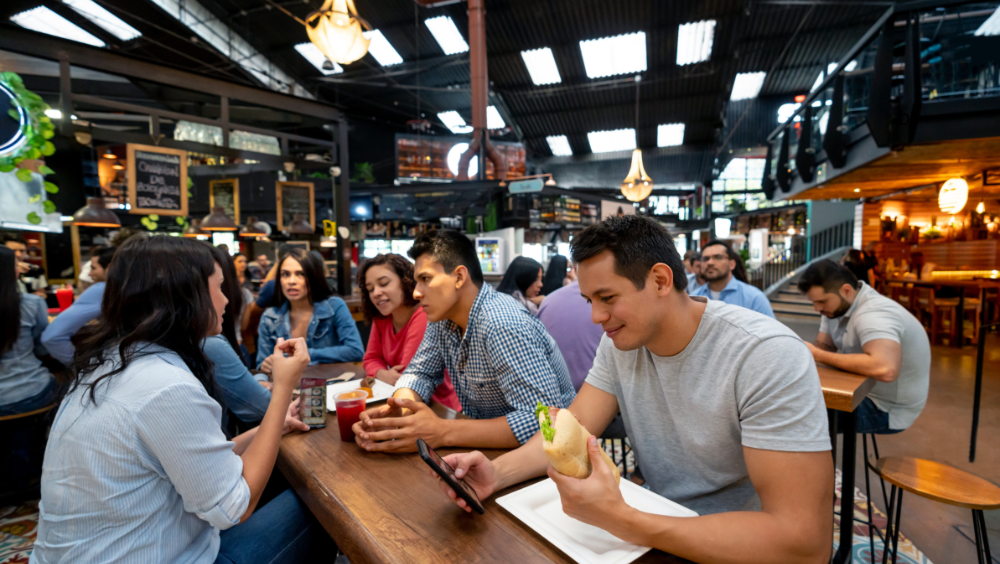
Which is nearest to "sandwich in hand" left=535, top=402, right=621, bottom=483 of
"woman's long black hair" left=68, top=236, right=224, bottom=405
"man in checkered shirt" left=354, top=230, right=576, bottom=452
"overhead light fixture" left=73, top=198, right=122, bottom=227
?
"man in checkered shirt" left=354, top=230, right=576, bottom=452

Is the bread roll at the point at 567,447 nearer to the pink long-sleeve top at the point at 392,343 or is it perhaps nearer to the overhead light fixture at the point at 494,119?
the pink long-sleeve top at the point at 392,343

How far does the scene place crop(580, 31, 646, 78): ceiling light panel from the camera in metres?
8.56

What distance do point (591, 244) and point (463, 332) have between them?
0.90 metres

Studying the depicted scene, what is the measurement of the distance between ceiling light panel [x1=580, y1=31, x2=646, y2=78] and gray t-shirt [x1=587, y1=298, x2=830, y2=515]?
8679 mm

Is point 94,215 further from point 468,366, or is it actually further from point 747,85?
point 747,85

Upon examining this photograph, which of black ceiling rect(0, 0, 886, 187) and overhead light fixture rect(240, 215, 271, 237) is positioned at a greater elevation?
black ceiling rect(0, 0, 886, 187)

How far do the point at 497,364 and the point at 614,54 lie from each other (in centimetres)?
924

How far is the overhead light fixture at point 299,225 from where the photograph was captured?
7.27 metres

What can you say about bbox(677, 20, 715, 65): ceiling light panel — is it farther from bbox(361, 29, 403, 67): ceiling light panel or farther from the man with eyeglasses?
the man with eyeglasses

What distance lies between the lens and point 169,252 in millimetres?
1195

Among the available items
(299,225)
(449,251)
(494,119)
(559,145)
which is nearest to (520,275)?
(449,251)

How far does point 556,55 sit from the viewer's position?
8984 millimetres

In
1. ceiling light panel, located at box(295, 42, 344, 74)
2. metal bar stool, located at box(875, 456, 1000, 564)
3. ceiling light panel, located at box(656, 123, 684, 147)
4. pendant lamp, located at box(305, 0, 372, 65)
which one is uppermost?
ceiling light panel, located at box(295, 42, 344, 74)

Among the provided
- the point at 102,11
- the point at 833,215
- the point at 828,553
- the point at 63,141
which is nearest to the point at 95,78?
the point at 63,141
